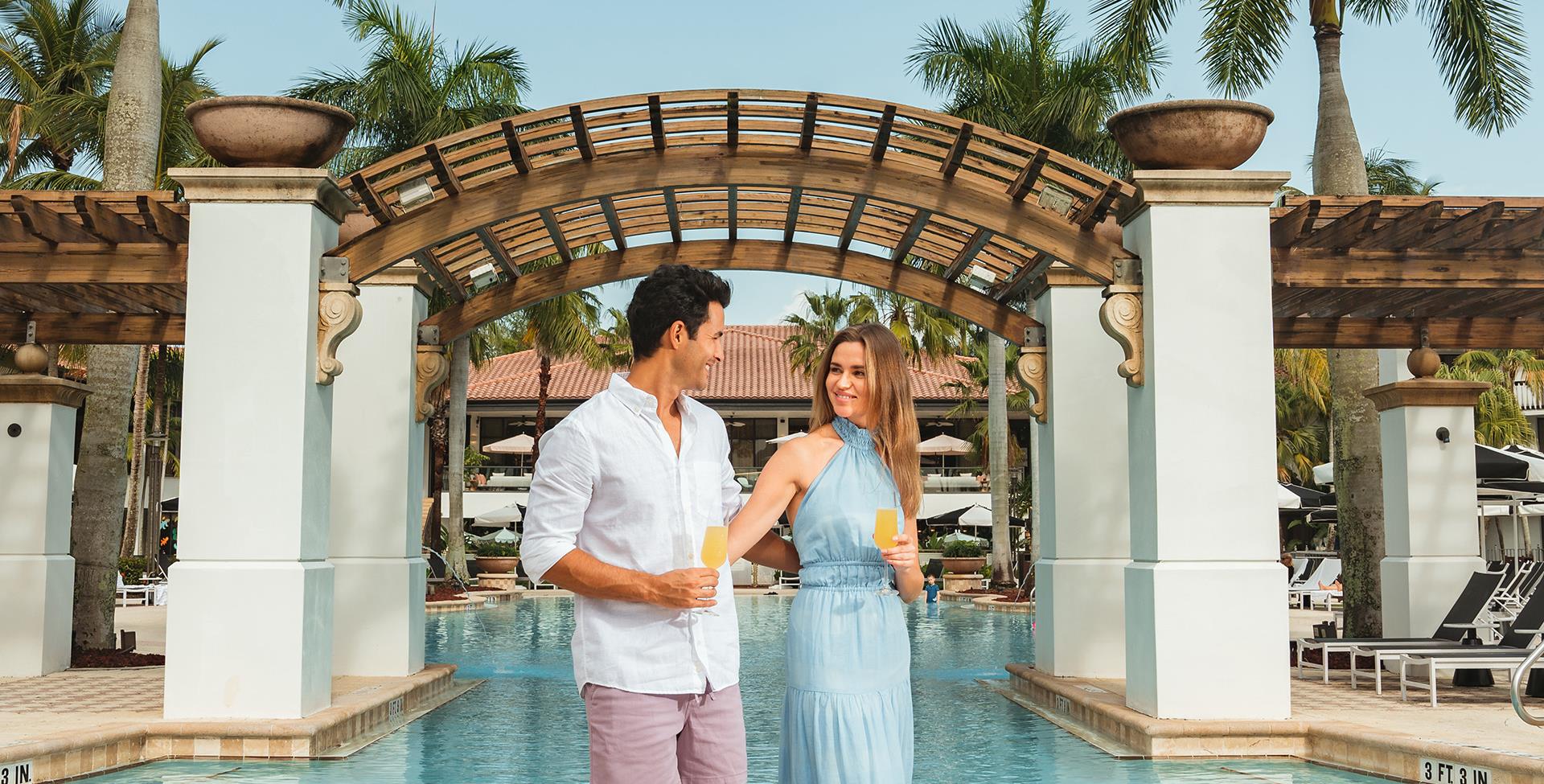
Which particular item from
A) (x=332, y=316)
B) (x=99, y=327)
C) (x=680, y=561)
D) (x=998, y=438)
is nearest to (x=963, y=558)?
(x=998, y=438)

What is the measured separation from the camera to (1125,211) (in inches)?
368

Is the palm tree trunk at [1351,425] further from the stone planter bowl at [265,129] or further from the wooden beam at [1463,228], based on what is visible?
the stone planter bowl at [265,129]

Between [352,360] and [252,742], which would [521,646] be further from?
[252,742]

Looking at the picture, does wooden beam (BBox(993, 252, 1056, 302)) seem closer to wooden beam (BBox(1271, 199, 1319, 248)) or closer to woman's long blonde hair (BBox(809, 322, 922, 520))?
wooden beam (BBox(1271, 199, 1319, 248))

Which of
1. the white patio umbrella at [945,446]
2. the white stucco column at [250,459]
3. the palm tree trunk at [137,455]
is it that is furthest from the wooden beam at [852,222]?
the white patio umbrella at [945,446]

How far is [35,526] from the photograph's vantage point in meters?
12.1

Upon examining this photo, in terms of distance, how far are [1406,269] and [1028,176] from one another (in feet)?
10.1

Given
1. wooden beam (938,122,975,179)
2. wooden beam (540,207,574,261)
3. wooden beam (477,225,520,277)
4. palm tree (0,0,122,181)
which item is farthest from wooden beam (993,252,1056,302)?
palm tree (0,0,122,181)

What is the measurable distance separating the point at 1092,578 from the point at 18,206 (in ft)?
28.1

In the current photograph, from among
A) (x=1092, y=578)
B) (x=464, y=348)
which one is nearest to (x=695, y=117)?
(x=1092, y=578)

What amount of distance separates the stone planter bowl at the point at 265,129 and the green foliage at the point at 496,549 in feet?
91.8

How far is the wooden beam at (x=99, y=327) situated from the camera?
12.5m

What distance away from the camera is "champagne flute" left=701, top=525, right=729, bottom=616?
9.28ft

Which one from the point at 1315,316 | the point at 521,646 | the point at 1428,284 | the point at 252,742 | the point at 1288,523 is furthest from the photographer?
the point at 1288,523
